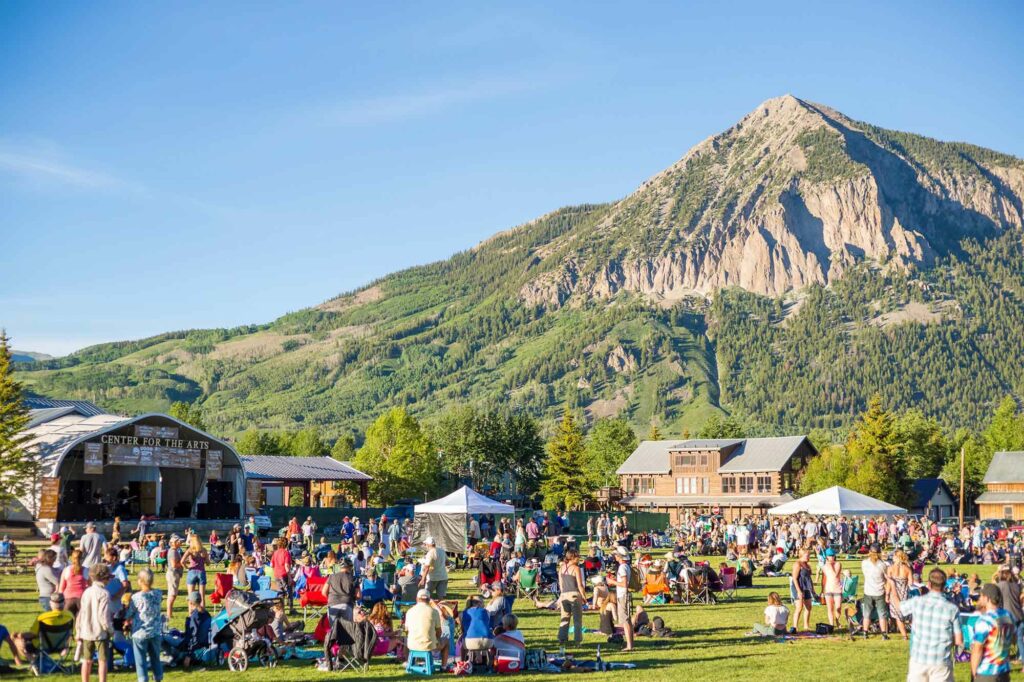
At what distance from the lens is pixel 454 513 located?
33031 mm

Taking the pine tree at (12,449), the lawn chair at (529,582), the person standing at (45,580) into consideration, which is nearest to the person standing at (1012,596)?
the lawn chair at (529,582)

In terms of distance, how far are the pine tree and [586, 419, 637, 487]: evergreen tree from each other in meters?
76.1

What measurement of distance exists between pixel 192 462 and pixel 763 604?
127ft

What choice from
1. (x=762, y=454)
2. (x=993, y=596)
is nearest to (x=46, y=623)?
(x=993, y=596)

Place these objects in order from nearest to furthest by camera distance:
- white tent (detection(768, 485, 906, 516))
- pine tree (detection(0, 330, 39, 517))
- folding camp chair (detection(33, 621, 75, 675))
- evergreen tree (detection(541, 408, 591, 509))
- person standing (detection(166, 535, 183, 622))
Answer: folding camp chair (detection(33, 621, 75, 675)) → person standing (detection(166, 535, 183, 622)) → white tent (detection(768, 485, 906, 516)) → pine tree (detection(0, 330, 39, 517)) → evergreen tree (detection(541, 408, 591, 509))

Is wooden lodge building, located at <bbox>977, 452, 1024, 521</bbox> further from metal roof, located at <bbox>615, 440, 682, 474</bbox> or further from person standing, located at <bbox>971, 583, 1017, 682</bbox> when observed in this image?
person standing, located at <bbox>971, 583, 1017, 682</bbox>

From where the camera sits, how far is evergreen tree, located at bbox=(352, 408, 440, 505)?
92.9m

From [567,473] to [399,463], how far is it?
15.3 meters

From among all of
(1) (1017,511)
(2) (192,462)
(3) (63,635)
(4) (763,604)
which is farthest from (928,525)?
(1) (1017,511)

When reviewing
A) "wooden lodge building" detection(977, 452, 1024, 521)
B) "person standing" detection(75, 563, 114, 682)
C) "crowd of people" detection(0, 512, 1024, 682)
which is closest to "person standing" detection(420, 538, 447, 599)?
"crowd of people" detection(0, 512, 1024, 682)

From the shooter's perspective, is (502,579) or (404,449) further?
(404,449)

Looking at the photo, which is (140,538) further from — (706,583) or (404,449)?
(404,449)

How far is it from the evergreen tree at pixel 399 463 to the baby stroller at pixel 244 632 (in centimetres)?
7390

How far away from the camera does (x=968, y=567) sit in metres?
38.0
